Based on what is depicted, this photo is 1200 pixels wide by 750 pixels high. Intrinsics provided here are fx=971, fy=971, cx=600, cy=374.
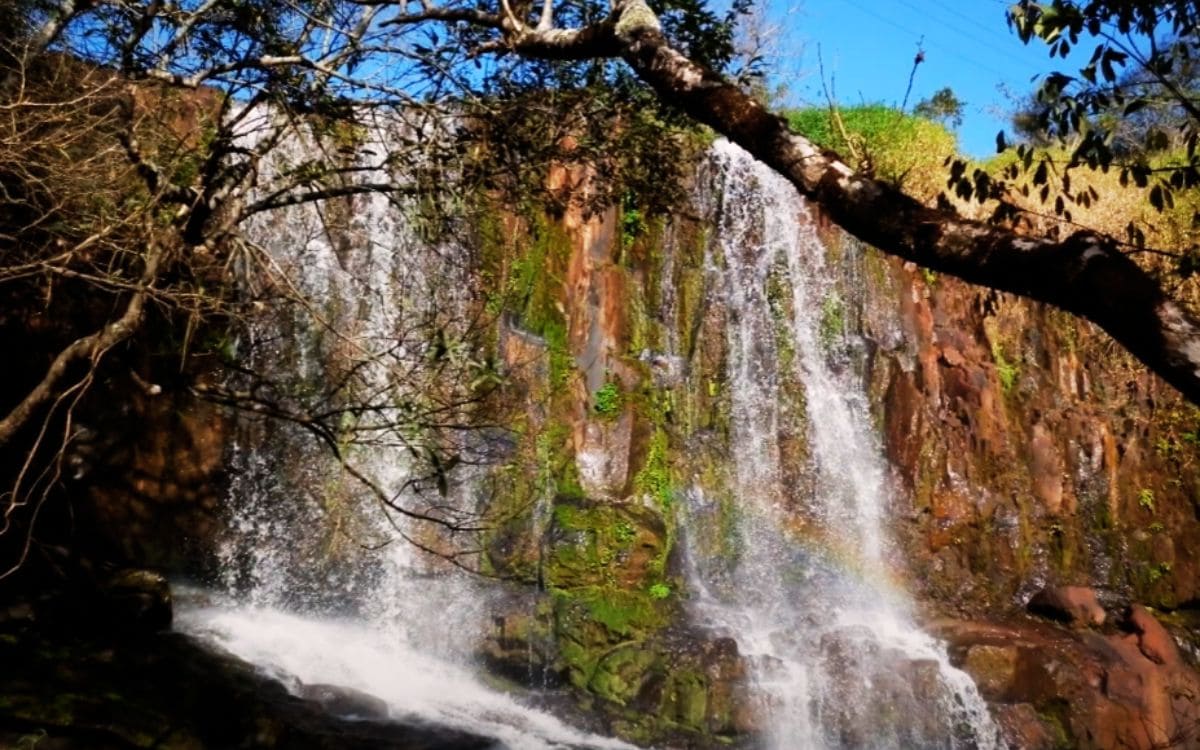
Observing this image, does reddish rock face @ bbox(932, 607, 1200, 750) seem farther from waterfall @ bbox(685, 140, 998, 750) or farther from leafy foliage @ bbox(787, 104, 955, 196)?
leafy foliage @ bbox(787, 104, 955, 196)

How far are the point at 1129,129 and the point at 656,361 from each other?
7.60 meters

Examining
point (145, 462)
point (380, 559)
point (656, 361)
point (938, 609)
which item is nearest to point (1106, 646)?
point (938, 609)

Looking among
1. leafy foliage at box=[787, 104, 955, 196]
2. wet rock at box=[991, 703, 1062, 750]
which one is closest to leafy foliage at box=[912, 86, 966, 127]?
leafy foliage at box=[787, 104, 955, 196]

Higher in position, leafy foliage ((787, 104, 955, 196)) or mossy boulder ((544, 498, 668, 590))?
leafy foliage ((787, 104, 955, 196))

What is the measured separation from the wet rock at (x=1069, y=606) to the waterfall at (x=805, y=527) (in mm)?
1402

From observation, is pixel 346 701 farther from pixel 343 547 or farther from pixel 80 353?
pixel 80 353

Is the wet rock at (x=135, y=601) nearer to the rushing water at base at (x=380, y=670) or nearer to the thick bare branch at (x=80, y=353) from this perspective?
the rushing water at base at (x=380, y=670)

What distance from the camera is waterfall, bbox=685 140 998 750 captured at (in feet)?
28.5

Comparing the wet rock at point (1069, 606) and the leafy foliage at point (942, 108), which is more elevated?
the leafy foliage at point (942, 108)

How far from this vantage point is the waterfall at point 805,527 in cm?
869

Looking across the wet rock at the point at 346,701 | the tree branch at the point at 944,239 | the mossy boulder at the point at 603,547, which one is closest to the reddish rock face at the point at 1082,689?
the mossy boulder at the point at 603,547

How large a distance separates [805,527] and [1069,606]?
288 centimetres

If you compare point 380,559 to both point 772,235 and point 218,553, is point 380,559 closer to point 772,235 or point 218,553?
point 218,553

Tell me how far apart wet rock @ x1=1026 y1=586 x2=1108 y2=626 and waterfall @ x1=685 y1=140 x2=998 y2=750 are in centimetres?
140
